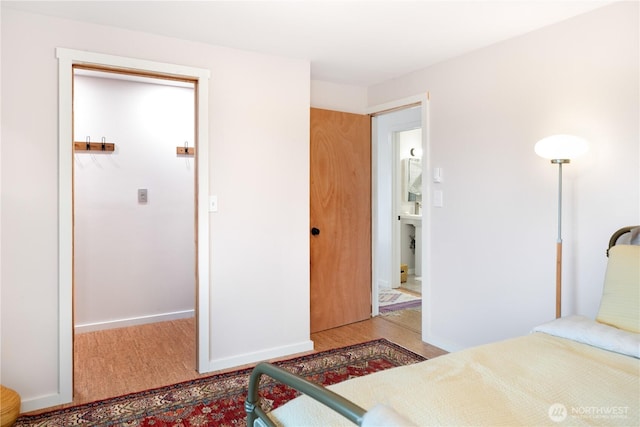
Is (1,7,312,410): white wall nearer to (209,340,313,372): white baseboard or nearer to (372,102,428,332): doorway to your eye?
(209,340,313,372): white baseboard

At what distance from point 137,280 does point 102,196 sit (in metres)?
0.86

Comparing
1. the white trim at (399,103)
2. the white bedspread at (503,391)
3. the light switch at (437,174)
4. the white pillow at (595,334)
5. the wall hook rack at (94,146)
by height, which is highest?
the white trim at (399,103)

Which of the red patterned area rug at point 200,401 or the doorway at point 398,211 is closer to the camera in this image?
the red patterned area rug at point 200,401

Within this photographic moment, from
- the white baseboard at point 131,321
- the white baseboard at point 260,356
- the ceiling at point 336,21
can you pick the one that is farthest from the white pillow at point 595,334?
the white baseboard at point 131,321

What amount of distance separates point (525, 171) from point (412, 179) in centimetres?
335

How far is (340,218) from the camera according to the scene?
13.0ft

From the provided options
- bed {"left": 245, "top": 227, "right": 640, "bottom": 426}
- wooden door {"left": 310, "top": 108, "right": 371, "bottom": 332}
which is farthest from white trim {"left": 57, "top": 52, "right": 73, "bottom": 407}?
wooden door {"left": 310, "top": 108, "right": 371, "bottom": 332}

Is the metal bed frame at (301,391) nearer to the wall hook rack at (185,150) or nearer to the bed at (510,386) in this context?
the bed at (510,386)

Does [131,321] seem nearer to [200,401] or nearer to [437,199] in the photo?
[200,401]

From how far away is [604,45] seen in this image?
2326mm

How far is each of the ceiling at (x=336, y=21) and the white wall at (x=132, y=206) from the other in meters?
1.46

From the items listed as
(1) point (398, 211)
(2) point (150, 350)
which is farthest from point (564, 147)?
(1) point (398, 211)

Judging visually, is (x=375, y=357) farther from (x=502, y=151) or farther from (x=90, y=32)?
(x=90, y=32)

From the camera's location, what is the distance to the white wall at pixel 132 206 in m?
3.79
